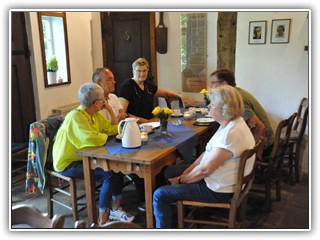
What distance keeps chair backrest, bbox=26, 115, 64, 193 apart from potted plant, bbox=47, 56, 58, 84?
1.60m

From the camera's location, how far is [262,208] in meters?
2.64

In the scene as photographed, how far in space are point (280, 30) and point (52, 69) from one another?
9.18ft

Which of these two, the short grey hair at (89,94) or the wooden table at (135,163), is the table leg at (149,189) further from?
the short grey hair at (89,94)

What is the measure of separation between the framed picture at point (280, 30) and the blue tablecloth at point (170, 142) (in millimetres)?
2079

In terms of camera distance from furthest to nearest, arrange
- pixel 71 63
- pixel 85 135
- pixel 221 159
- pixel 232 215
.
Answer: pixel 71 63
pixel 85 135
pixel 232 215
pixel 221 159

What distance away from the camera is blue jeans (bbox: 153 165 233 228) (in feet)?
6.10

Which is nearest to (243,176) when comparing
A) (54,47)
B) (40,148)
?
(40,148)

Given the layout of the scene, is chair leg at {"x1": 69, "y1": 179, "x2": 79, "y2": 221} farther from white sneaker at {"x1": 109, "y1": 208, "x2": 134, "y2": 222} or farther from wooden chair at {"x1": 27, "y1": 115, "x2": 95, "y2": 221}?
white sneaker at {"x1": 109, "y1": 208, "x2": 134, "y2": 222}

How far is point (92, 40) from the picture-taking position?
461 centimetres

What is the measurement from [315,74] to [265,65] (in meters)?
2.17

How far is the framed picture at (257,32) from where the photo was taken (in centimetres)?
390

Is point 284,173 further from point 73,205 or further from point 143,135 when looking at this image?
point 73,205

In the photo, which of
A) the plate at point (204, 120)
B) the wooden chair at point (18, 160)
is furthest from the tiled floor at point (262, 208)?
the plate at point (204, 120)

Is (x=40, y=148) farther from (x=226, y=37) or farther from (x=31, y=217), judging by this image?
(x=226, y=37)
